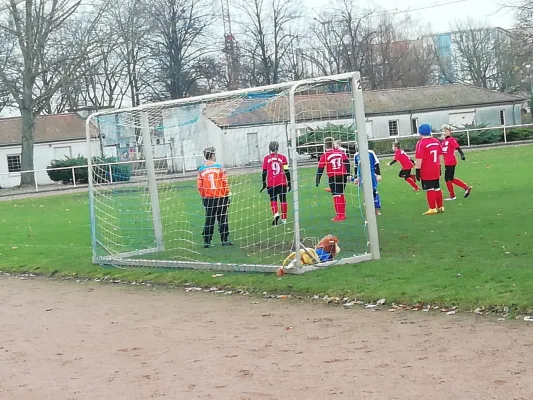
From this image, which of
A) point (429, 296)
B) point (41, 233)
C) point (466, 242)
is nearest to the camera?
point (429, 296)

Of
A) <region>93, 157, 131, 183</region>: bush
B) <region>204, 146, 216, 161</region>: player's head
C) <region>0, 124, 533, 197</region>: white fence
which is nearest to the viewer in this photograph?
<region>204, 146, 216, 161</region>: player's head

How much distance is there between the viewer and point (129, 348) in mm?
8656

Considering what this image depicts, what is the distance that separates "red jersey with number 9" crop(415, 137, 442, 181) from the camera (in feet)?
56.7

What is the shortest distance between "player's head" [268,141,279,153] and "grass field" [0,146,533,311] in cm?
246

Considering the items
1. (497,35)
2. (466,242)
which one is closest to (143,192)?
(466,242)

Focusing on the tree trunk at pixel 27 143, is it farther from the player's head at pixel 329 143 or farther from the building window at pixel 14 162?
the player's head at pixel 329 143

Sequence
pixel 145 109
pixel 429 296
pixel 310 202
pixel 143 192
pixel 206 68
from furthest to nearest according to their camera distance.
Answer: pixel 206 68 < pixel 310 202 < pixel 143 192 < pixel 145 109 < pixel 429 296

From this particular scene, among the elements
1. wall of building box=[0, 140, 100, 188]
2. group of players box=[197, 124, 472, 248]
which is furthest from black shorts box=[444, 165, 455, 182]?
wall of building box=[0, 140, 100, 188]

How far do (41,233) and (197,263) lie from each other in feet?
29.9

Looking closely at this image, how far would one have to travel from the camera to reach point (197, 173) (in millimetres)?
15281

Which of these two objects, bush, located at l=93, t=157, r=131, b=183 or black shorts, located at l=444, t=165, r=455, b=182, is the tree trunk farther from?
black shorts, located at l=444, t=165, r=455, b=182

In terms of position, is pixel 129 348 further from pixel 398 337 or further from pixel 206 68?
pixel 206 68

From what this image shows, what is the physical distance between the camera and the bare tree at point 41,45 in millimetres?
44781

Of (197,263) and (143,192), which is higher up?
(143,192)
